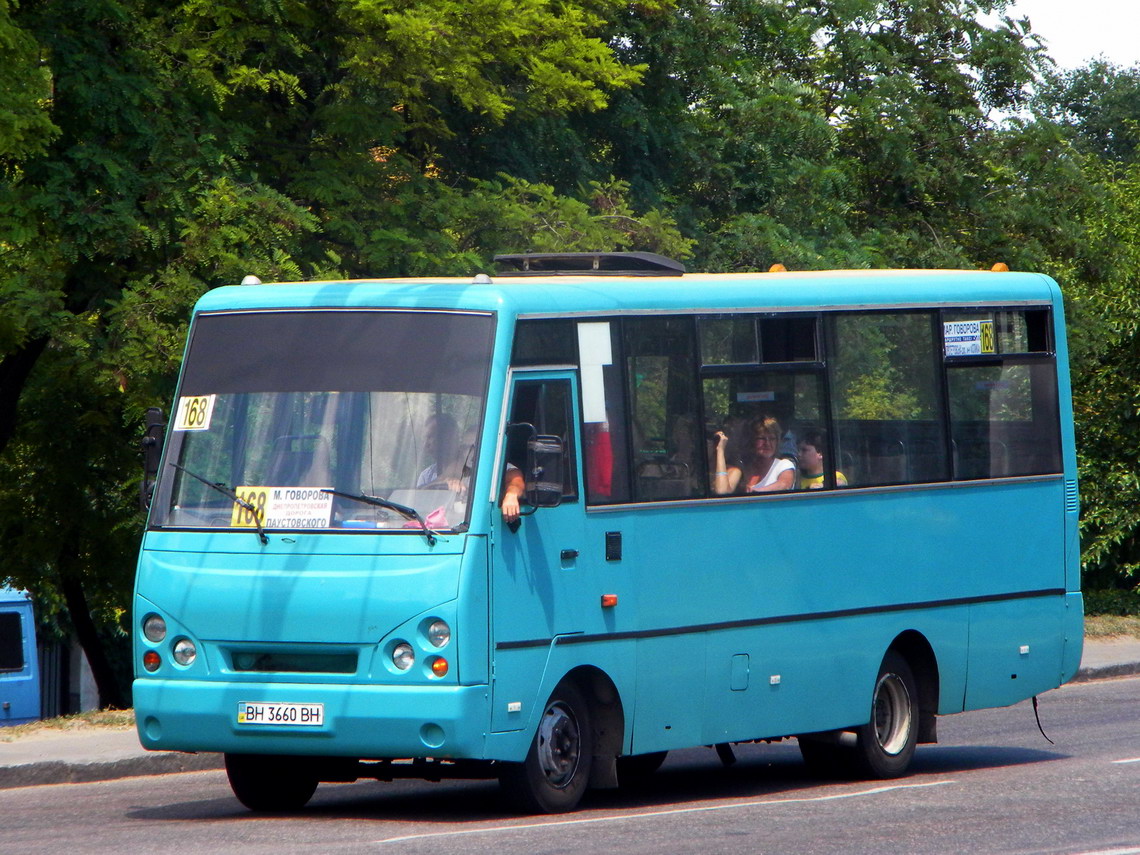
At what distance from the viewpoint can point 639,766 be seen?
1230 centimetres

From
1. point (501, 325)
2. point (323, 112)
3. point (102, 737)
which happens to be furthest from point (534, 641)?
point (323, 112)

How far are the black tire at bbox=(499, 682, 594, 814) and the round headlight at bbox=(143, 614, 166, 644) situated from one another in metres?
1.86

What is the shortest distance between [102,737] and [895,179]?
1853 centimetres

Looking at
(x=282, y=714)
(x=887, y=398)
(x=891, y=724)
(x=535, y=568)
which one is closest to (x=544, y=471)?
(x=535, y=568)

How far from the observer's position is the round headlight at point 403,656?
360 inches

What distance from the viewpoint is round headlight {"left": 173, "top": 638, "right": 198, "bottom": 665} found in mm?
→ 9570

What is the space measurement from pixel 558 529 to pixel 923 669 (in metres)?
3.54

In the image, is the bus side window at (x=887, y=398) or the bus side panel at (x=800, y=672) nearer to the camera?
the bus side panel at (x=800, y=672)

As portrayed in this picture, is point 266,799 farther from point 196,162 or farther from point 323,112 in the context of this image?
point 323,112

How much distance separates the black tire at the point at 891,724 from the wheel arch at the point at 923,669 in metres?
0.06

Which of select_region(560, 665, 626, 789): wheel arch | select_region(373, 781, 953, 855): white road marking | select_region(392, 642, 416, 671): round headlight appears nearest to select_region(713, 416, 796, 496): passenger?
select_region(560, 665, 626, 789): wheel arch

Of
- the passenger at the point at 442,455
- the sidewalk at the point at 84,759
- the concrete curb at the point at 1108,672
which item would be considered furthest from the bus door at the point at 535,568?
the concrete curb at the point at 1108,672

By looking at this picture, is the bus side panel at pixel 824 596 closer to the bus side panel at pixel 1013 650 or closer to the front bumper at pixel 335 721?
the bus side panel at pixel 1013 650

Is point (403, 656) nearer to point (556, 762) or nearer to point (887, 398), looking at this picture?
point (556, 762)
